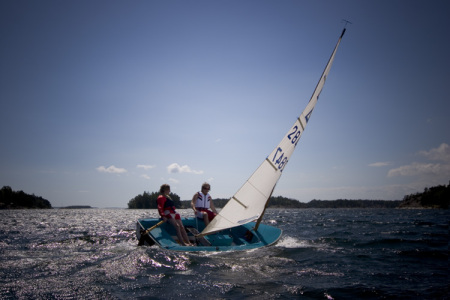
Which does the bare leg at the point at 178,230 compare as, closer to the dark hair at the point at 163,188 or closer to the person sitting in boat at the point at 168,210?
the person sitting in boat at the point at 168,210

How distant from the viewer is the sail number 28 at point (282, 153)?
336 inches

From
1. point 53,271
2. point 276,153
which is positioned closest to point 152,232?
point 53,271

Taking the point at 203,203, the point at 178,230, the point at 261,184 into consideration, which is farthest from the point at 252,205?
the point at 178,230

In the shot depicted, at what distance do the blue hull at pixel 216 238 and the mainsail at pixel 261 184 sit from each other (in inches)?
29.2

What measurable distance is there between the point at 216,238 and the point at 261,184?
2.39 m

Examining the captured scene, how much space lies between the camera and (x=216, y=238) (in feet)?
28.7

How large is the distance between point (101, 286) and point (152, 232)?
13.6 ft

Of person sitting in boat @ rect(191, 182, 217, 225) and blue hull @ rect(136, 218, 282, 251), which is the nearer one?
blue hull @ rect(136, 218, 282, 251)

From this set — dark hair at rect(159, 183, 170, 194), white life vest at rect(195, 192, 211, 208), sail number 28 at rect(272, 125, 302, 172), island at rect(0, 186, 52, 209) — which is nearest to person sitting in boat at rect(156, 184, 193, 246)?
dark hair at rect(159, 183, 170, 194)

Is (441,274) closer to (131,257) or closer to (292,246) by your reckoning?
(292,246)

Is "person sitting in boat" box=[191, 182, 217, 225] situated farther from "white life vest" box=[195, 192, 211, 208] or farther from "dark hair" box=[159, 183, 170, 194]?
"dark hair" box=[159, 183, 170, 194]

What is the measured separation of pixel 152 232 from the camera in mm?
8977

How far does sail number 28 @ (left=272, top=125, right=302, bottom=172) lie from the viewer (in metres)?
8.53

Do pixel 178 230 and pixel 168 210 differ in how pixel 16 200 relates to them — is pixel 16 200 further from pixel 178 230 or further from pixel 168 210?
pixel 178 230
